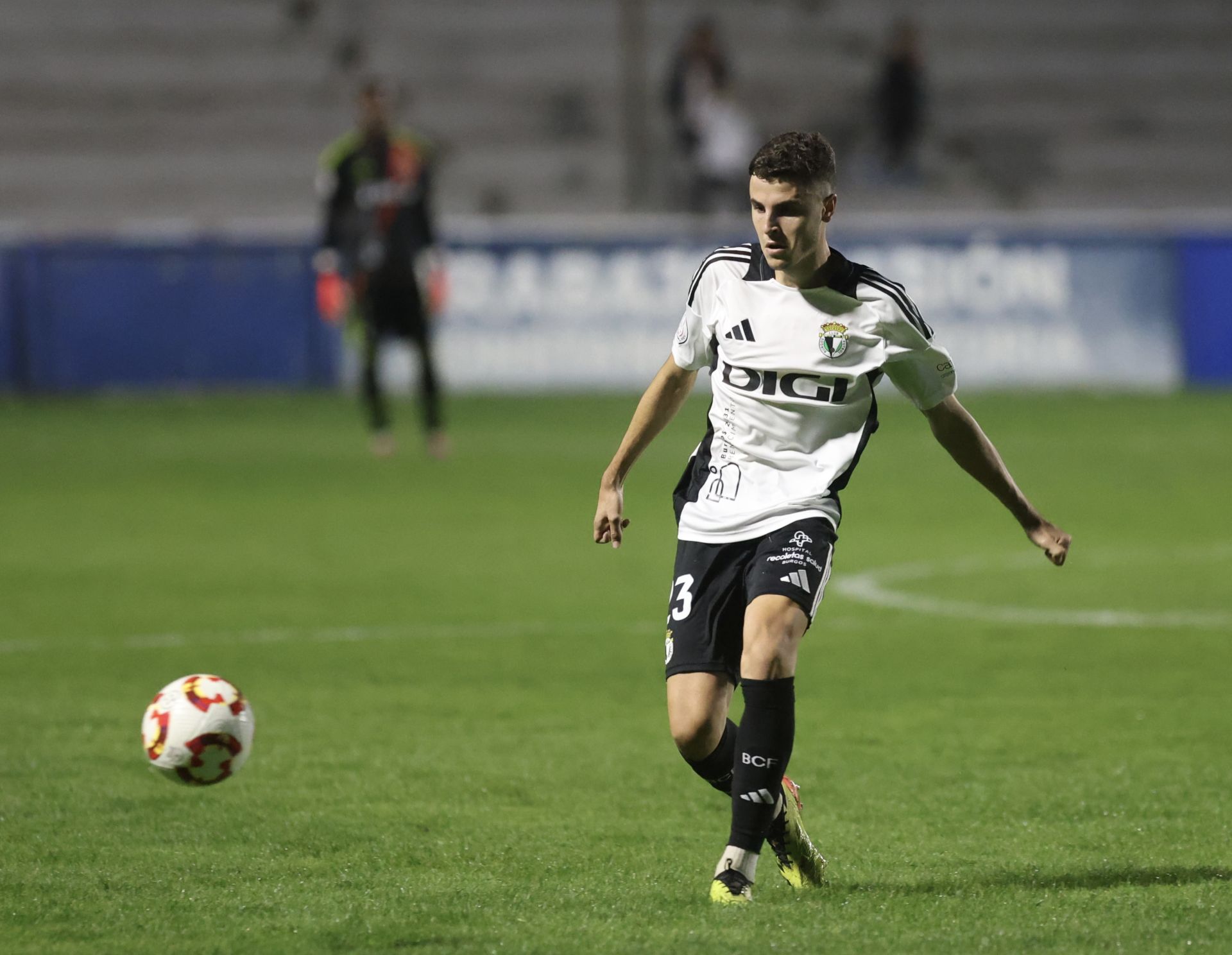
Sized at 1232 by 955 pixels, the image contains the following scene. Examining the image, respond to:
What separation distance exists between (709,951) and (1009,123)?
23635mm

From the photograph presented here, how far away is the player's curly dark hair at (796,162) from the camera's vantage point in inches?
176

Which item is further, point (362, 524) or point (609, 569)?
point (362, 524)

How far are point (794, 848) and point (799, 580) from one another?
0.63 meters

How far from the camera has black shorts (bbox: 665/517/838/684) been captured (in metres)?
4.57

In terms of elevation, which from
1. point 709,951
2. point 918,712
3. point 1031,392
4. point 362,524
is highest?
point 709,951

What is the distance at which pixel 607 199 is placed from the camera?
2534cm

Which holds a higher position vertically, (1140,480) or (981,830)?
(981,830)

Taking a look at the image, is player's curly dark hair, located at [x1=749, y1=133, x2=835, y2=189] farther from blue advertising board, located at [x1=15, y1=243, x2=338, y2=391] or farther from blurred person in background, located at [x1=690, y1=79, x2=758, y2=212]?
blurred person in background, located at [x1=690, y1=79, x2=758, y2=212]

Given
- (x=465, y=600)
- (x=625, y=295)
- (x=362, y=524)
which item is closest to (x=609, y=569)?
(x=465, y=600)

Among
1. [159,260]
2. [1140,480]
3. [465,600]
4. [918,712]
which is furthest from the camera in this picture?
[159,260]

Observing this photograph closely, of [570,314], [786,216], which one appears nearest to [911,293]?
[570,314]

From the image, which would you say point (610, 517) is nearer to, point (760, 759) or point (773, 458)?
point (773, 458)

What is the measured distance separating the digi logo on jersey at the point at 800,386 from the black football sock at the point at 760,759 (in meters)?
0.69

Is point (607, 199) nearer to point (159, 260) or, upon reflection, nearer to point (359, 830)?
point (159, 260)
